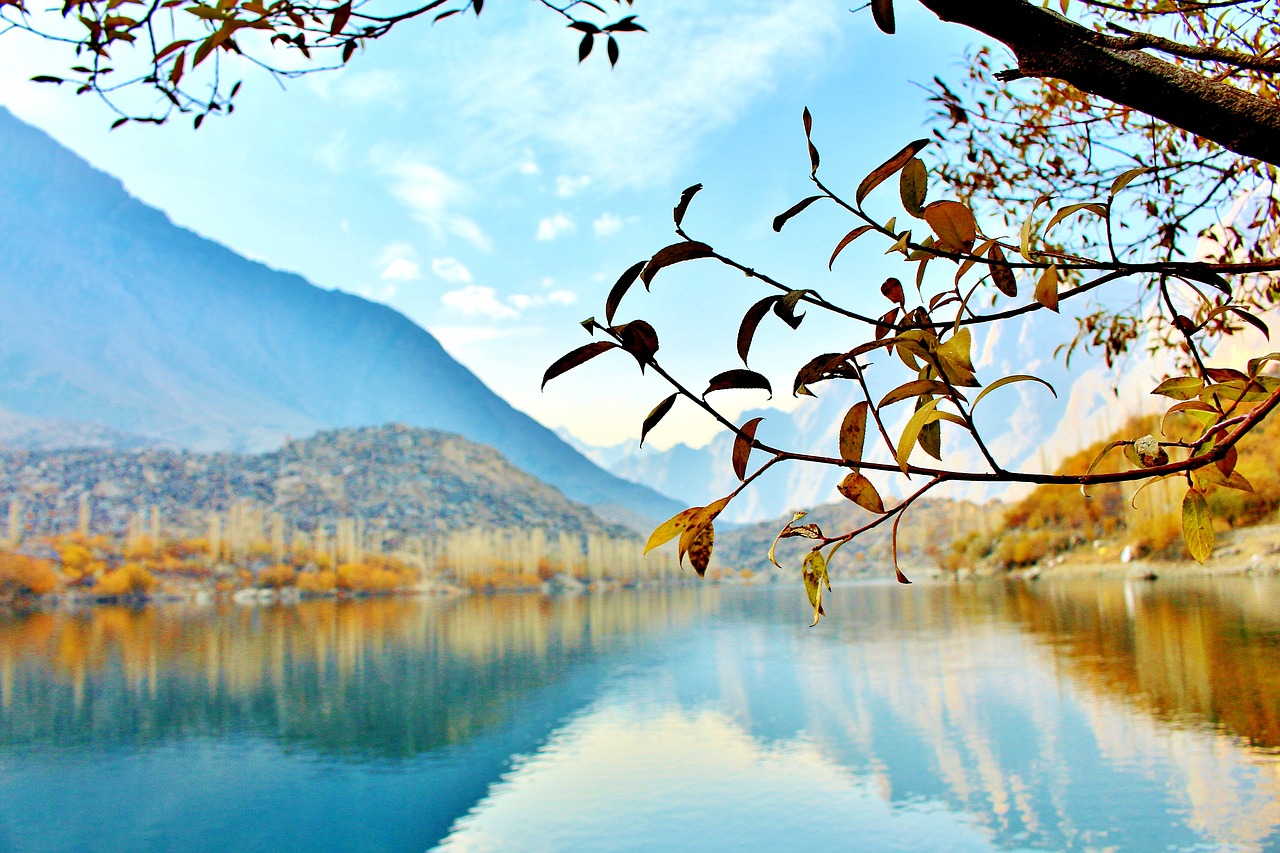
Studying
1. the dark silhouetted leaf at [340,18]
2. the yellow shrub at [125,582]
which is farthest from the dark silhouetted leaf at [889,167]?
the yellow shrub at [125,582]

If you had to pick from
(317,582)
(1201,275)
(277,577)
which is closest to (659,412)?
(1201,275)

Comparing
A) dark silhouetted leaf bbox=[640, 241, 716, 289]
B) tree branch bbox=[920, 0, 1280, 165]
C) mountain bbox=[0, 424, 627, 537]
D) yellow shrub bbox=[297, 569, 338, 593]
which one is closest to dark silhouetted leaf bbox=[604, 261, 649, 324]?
dark silhouetted leaf bbox=[640, 241, 716, 289]

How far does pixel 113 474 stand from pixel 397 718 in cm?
8413

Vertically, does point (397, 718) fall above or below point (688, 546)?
below

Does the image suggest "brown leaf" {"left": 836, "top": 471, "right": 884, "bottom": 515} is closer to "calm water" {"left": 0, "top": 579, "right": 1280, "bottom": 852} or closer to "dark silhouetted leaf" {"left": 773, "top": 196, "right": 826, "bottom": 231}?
"dark silhouetted leaf" {"left": 773, "top": 196, "right": 826, "bottom": 231}

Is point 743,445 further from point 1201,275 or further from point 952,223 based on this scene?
point 1201,275

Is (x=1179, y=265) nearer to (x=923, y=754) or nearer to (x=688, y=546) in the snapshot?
(x=688, y=546)

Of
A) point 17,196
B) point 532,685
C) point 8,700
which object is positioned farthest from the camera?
point 17,196

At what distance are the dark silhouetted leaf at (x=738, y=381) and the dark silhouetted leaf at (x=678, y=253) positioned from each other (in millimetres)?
113

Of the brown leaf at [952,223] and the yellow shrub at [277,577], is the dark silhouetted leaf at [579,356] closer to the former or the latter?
the brown leaf at [952,223]

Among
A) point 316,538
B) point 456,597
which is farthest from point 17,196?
point 456,597

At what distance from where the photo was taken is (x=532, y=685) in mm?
17266

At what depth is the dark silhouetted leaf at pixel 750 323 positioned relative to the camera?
78 centimetres

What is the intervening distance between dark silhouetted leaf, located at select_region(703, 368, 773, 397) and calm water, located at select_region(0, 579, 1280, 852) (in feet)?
25.8
